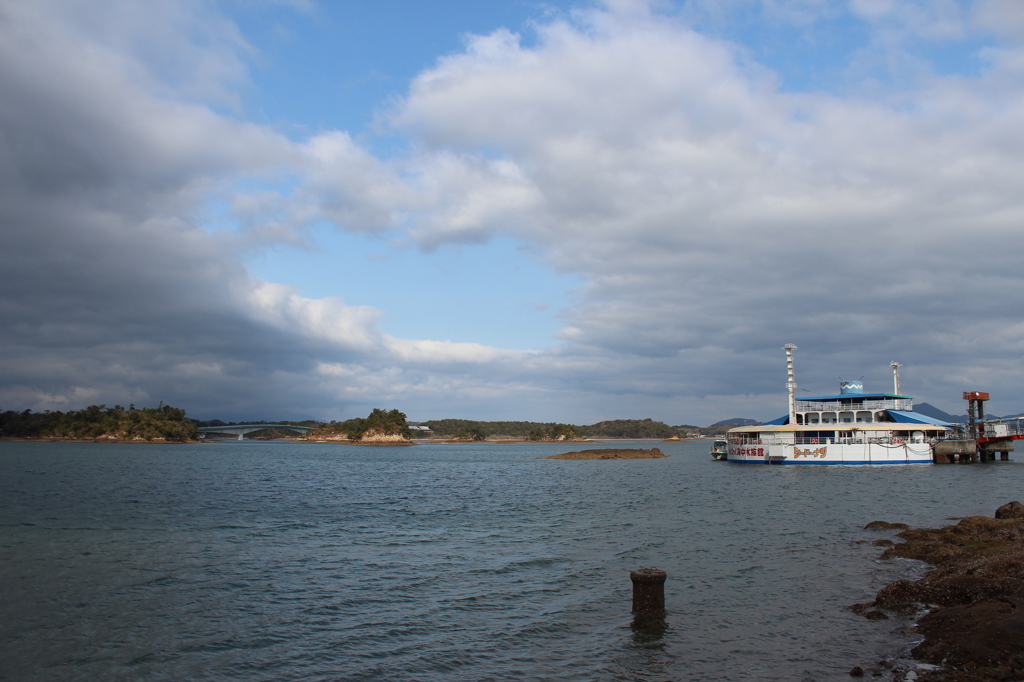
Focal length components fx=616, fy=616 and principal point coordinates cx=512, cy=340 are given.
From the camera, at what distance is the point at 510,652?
15242 millimetres

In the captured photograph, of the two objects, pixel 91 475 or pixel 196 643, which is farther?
pixel 91 475

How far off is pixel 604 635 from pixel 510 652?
8.80 ft

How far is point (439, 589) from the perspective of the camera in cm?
2153

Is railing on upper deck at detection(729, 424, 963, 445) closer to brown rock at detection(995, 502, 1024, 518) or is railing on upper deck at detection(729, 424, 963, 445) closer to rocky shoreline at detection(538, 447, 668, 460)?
rocky shoreline at detection(538, 447, 668, 460)

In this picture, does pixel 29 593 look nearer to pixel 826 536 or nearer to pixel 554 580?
pixel 554 580

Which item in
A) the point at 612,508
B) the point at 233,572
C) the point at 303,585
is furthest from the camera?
the point at 612,508

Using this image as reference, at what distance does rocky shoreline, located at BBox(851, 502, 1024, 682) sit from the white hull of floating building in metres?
67.4

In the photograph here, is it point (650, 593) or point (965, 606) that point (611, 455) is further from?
point (965, 606)

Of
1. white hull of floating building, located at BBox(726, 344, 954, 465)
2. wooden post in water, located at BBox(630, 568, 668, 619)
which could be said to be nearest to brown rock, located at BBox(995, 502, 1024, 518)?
wooden post in water, located at BBox(630, 568, 668, 619)

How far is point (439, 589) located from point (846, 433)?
87437mm

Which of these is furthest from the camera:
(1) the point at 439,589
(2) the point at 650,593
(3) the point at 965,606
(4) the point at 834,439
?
(4) the point at 834,439

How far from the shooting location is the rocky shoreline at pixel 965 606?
12.3 m

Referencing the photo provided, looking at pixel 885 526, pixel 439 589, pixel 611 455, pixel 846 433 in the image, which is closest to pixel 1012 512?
pixel 885 526

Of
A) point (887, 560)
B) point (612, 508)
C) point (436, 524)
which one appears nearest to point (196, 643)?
point (436, 524)
